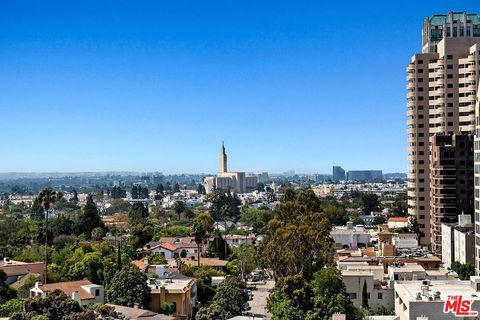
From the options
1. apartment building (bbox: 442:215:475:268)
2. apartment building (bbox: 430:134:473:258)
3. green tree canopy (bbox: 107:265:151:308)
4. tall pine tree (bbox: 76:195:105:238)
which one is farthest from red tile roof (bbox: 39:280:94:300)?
tall pine tree (bbox: 76:195:105:238)

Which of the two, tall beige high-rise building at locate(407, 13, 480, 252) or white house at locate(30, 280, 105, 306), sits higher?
tall beige high-rise building at locate(407, 13, 480, 252)

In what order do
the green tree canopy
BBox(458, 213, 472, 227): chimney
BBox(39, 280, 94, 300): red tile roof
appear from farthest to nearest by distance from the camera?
1. BBox(458, 213, 472, 227): chimney
2. BBox(39, 280, 94, 300): red tile roof
3. the green tree canopy

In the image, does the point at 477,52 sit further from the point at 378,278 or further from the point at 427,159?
the point at 378,278

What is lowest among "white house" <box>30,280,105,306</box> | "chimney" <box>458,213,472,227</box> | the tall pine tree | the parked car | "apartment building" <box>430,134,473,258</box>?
the parked car

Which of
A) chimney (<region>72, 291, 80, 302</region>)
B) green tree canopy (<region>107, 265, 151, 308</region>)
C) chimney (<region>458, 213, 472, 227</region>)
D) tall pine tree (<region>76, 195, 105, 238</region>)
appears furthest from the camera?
tall pine tree (<region>76, 195, 105, 238</region>)

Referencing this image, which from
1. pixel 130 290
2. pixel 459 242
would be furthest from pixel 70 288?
pixel 459 242

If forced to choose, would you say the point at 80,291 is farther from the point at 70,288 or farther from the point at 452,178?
the point at 452,178

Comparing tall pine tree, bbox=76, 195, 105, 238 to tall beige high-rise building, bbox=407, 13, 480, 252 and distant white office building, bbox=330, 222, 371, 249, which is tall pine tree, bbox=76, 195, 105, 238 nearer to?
distant white office building, bbox=330, 222, 371, 249

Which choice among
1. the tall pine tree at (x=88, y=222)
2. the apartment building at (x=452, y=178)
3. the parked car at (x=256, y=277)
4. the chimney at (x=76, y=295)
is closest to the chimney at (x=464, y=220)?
the apartment building at (x=452, y=178)
